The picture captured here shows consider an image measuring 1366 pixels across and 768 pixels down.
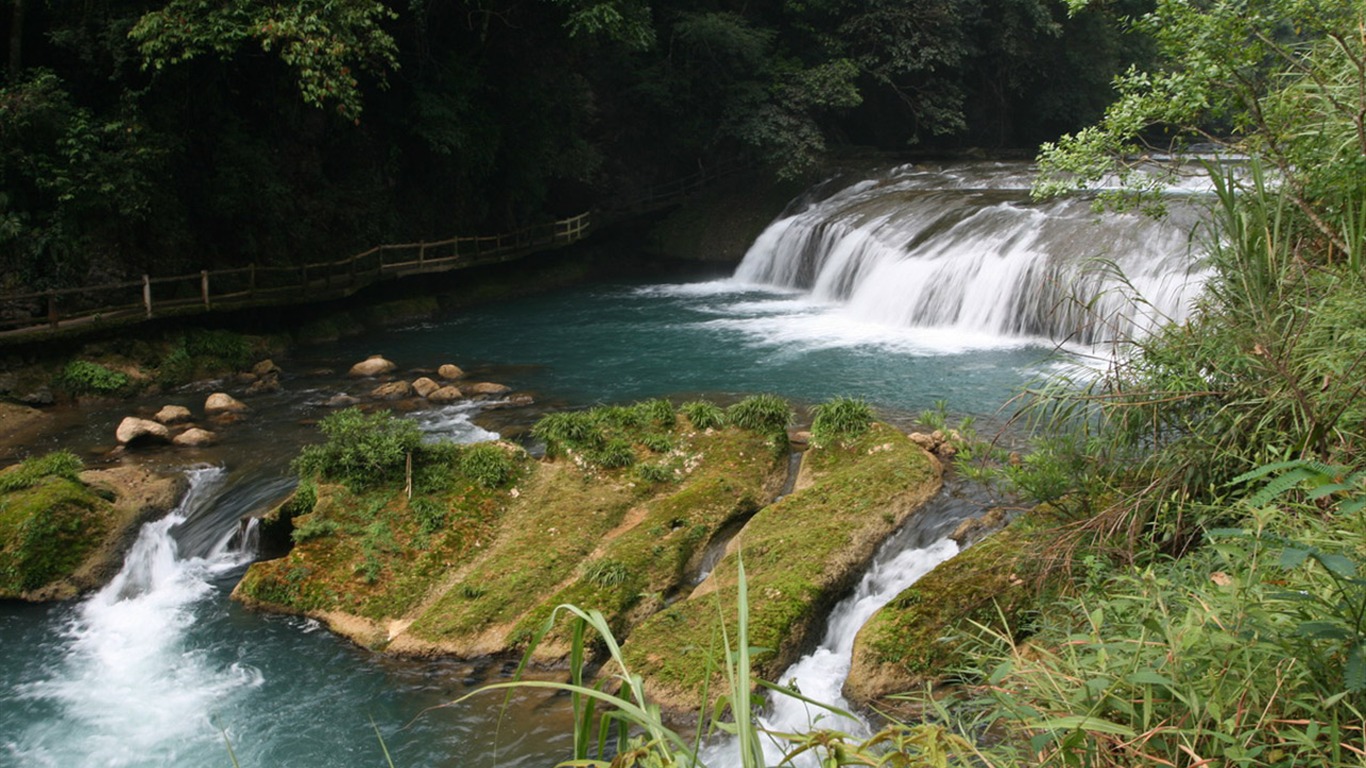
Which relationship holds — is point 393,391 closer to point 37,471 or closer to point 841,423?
point 37,471

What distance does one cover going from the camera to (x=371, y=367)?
1505 centimetres

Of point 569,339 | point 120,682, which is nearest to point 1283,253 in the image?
point 120,682

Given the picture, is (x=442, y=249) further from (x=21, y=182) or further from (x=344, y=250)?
(x=21, y=182)

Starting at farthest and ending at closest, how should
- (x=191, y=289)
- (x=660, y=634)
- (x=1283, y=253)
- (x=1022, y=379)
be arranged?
(x=191, y=289) → (x=1022, y=379) → (x=660, y=634) → (x=1283, y=253)

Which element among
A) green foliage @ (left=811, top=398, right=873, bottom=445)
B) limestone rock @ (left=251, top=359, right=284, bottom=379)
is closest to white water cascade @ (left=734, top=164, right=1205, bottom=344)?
green foliage @ (left=811, top=398, right=873, bottom=445)

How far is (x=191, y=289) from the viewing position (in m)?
16.1

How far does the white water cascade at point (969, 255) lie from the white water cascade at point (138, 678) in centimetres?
1026

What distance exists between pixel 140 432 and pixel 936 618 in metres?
9.34

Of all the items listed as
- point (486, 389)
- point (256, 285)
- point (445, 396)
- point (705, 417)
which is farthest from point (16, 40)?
point (705, 417)

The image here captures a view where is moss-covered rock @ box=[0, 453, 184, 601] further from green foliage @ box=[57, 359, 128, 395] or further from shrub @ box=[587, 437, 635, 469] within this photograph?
shrub @ box=[587, 437, 635, 469]

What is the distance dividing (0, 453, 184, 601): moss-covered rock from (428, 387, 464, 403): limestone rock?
4.01 metres

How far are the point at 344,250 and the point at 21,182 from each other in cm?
542

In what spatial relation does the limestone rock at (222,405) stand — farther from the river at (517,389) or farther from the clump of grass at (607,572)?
the clump of grass at (607,572)

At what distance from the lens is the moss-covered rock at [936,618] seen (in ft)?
21.2
